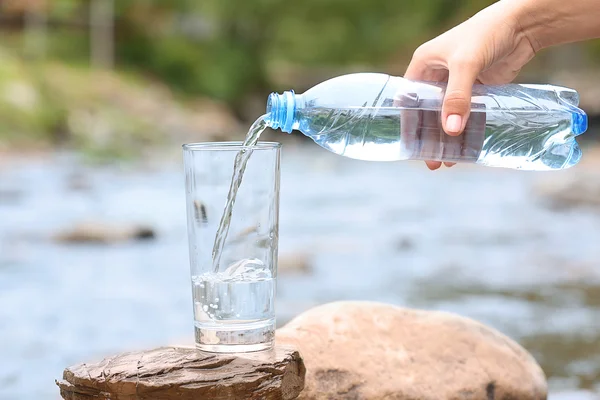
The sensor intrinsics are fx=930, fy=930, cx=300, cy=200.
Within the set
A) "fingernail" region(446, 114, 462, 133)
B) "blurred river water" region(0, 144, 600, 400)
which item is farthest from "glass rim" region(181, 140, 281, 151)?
"blurred river water" region(0, 144, 600, 400)

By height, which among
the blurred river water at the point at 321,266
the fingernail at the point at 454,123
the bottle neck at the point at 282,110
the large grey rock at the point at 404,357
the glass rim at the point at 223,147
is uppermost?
the bottle neck at the point at 282,110

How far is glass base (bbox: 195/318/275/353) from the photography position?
74.5 inches

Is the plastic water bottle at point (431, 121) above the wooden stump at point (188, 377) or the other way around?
above

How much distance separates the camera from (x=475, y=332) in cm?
262

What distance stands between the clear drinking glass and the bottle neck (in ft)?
0.28

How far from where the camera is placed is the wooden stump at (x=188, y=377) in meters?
1.79

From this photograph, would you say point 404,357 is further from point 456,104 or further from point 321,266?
point 321,266

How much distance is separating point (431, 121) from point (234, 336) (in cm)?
69

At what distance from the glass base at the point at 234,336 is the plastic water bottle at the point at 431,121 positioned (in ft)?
1.51

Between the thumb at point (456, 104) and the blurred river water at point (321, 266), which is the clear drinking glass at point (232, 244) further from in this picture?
the blurred river water at point (321, 266)

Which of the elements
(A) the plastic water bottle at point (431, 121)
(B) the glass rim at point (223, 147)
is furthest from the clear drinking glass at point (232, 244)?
(A) the plastic water bottle at point (431, 121)

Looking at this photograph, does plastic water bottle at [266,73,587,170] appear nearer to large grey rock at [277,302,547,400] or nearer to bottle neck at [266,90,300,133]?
bottle neck at [266,90,300,133]

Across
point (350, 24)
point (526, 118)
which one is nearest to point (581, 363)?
point (526, 118)

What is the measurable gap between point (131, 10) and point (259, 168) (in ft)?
84.8
